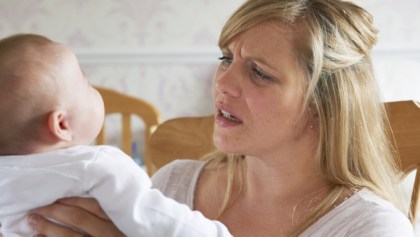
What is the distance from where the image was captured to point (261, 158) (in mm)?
1432

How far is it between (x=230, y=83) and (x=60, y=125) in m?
0.44

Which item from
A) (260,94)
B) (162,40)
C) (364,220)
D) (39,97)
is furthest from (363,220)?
(162,40)

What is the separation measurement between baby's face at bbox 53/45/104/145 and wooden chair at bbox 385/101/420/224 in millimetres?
823

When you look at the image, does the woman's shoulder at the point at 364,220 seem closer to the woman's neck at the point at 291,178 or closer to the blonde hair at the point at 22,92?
the woman's neck at the point at 291,178

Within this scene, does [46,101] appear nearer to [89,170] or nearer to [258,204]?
[89,170]

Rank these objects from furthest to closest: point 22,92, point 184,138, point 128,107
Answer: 1. point 128,107
2. point 184,138
3. point 22,92

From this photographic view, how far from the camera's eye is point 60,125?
3.44 ft

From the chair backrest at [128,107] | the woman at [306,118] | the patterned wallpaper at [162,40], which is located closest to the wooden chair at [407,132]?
the woman at [306,118]

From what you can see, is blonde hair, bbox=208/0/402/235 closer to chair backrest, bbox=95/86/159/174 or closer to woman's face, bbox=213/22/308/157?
woman's face, bbox=213/22/308/157

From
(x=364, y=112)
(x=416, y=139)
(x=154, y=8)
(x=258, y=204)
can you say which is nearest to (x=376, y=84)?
(x=364, y=112)

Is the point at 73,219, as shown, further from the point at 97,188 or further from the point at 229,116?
the point at 229,116

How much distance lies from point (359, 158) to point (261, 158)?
215 mm

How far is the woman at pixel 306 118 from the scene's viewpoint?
1.36 meters

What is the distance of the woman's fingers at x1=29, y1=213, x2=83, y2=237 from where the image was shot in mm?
1051
